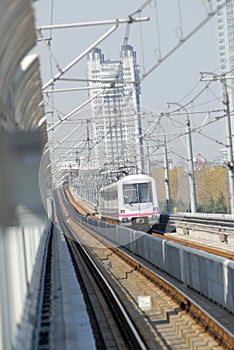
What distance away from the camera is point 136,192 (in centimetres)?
3528

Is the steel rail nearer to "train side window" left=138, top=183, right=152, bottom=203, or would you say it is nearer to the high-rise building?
"train side window" left=138, top=183, right=152, bottom=203

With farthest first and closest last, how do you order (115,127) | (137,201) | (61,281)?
(115,127), (137,201), (61,281)

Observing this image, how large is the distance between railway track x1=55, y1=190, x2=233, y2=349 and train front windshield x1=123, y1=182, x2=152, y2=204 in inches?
456

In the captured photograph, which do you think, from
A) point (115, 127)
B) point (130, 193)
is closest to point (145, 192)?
point (130, 193)

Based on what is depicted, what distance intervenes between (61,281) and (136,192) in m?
22.3

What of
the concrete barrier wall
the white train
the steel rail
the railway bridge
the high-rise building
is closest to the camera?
the concrete barrier wall

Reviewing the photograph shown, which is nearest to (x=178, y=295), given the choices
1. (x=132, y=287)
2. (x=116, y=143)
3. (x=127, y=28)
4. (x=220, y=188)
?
(x=132, y=287)

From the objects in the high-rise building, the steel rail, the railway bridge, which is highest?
the high-rise building

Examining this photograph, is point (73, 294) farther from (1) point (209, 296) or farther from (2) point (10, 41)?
(2) point (10, 41)

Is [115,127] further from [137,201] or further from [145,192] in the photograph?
[137,201]

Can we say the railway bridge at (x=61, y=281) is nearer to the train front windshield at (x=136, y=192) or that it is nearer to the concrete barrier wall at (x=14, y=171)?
the concrete barrier wall at (x=14, y=171)

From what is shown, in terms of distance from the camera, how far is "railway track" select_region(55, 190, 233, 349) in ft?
35.4

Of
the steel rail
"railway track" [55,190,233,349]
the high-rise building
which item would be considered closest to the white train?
the high-rise building

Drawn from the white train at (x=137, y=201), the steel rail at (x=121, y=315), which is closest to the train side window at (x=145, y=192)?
the white train at (x=137, y=201)
